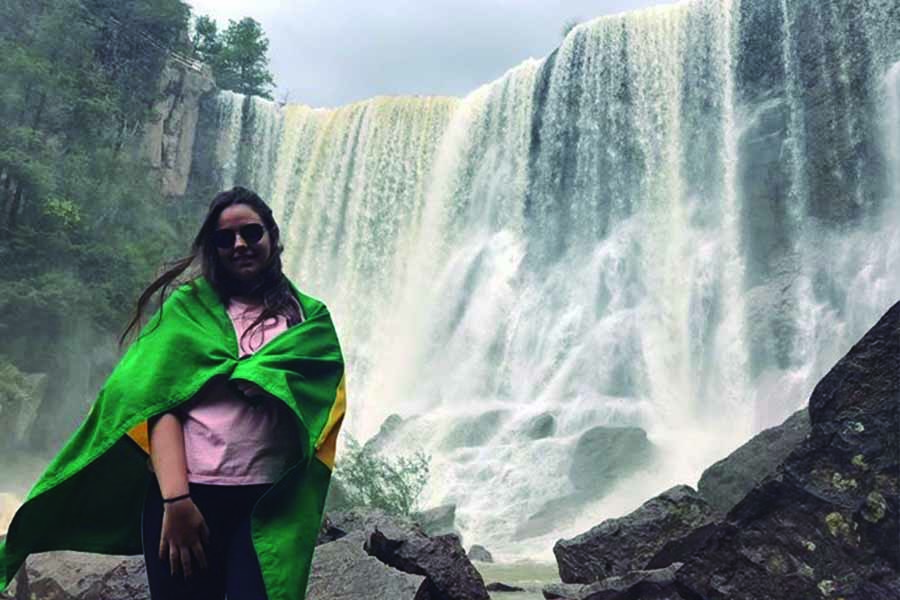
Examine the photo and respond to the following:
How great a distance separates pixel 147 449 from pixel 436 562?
365 cm

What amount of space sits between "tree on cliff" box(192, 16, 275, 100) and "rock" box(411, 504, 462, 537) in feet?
97.3

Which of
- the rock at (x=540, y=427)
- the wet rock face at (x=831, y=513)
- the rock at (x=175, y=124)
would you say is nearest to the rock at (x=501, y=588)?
the wet rock face at (x=831, y=513)

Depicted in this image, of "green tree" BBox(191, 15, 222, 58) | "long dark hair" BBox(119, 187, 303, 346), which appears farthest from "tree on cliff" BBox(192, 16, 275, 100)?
"long dark hair" BBox(119, 187, 303, 346)

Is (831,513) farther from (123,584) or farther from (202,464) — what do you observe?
(123,584)

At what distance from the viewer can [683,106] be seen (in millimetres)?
18688

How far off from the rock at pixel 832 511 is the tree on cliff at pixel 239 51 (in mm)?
37250

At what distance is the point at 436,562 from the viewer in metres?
5.02

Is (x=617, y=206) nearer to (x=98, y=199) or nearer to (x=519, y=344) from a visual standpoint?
(x=519, y=344)

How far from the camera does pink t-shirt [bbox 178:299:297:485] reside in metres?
1.65

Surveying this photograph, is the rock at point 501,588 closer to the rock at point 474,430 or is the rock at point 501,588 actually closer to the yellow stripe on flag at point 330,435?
the yellow stripe on flag at point 330,435

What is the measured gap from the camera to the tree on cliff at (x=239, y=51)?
124 ft

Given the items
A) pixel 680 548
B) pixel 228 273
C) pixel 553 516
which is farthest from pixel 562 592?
pixel 553 516

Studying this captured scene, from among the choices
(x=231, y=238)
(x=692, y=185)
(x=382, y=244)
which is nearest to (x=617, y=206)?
(x=692, y=185)

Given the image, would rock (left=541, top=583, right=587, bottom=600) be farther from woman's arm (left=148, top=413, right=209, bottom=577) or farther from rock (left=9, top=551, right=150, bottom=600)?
woman's arm (left=148, top=413, right=209, bottom=577)
